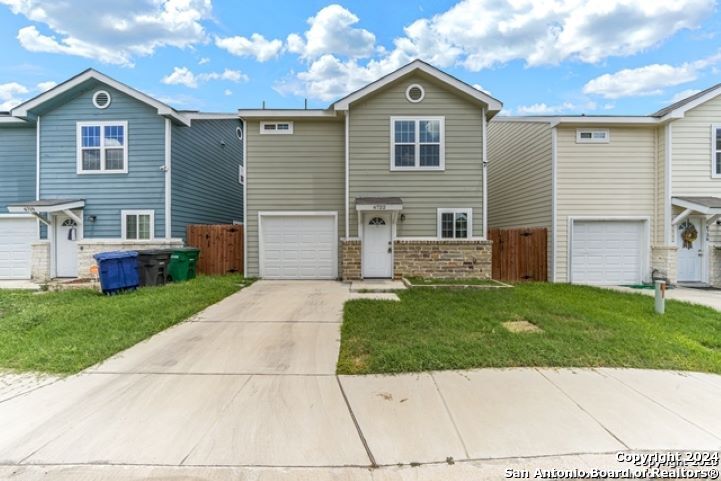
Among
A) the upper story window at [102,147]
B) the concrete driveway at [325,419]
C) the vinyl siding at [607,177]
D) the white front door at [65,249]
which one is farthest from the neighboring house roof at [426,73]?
the white front door at [65,249]

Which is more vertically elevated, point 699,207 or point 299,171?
point 299,171

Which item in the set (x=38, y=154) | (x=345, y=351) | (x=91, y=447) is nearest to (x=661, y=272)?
(x=345, y=351)

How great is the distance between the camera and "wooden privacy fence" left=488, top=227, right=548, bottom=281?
38.9 ft

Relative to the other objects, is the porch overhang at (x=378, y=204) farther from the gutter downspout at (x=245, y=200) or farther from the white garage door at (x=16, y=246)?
the white garage door at (x=16, y=246)

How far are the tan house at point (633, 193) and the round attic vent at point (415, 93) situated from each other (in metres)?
4.17

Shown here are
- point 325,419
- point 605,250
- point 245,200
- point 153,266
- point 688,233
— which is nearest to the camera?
point 325,419

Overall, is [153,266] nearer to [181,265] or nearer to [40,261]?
[181,265]

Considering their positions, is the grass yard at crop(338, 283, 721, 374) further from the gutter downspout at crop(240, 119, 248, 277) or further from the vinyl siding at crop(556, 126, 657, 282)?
the gutter downspout at crop(240, 119, 248, 277)

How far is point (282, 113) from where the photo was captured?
37.9 feet

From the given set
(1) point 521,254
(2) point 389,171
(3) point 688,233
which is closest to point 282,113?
(2) point 389,171

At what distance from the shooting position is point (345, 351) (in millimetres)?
4906

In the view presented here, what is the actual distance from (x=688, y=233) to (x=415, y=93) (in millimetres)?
9446

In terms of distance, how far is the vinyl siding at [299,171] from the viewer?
38.7ft

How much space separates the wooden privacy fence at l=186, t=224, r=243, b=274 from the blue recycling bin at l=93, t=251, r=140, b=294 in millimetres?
3021
